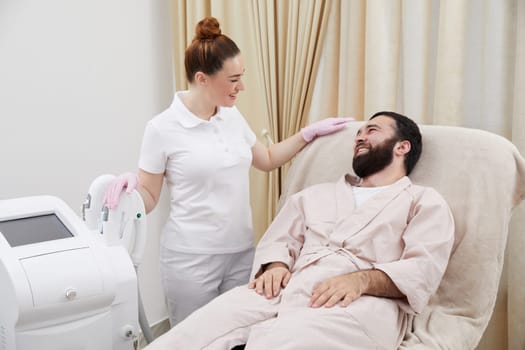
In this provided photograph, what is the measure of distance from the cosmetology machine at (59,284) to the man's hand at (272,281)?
38cm

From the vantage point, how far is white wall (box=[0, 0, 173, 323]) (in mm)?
2299

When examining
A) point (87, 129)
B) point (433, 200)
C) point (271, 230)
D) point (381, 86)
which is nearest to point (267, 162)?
point (271, 230)

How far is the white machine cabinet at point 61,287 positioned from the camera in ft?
4.18

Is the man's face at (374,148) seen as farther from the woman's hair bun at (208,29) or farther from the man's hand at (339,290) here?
the woman's hair bun at (208,29)

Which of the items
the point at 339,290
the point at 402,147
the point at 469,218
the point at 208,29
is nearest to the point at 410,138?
the point at 402,147

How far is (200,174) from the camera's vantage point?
195 centimetres

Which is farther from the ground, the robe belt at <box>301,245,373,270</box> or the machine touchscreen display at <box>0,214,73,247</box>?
the machine touchscreen display at <box>0,214,73,247</box>

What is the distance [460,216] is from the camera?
1801 mm

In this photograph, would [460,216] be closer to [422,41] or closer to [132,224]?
[422,41]

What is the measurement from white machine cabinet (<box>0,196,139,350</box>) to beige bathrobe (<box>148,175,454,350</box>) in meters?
0.15

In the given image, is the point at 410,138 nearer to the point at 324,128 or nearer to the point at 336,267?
the point at 324,128

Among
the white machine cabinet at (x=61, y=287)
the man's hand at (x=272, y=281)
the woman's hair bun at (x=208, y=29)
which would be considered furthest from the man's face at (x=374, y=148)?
the white machine cabinet at (x=61, y=287)

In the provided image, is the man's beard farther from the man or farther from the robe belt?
the robe belt

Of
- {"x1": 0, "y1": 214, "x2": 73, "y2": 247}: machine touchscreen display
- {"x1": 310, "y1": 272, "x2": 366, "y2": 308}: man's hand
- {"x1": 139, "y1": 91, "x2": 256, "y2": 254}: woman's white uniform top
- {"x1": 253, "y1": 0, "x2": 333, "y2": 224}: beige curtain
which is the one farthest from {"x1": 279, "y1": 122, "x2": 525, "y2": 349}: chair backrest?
{"x1": 0, "y1": 214, "x2": 73, "y2": 247}: machine touchscreen display
